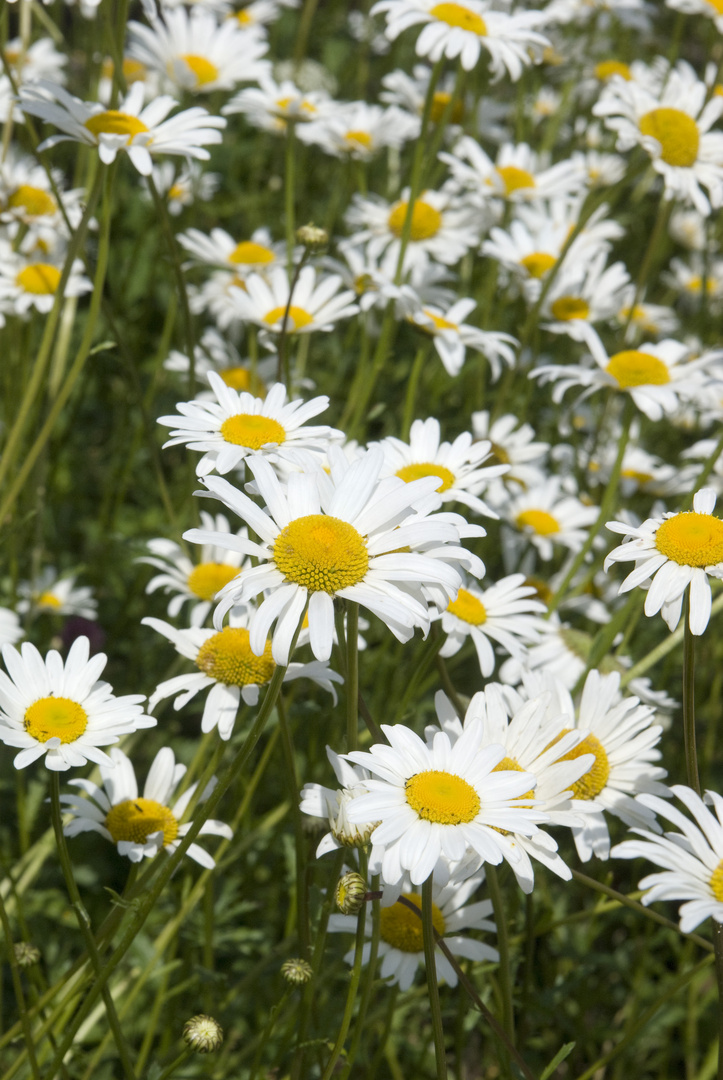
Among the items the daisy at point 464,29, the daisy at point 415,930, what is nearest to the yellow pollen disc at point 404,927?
the daisy at point 415,930

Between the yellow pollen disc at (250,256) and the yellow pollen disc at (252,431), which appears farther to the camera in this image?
the yellow pollen disc at (250,256)

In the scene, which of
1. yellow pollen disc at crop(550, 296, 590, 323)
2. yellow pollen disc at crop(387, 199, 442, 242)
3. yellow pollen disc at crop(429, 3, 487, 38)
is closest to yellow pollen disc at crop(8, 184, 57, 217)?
yellow pollen disc at crop(387, 199, 442, 242)

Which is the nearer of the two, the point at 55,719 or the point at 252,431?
the point at 55,719

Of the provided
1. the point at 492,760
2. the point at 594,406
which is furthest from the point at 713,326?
the point at 492,760

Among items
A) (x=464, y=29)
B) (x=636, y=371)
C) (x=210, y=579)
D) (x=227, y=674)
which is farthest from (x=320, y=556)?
(x=464, y=29)

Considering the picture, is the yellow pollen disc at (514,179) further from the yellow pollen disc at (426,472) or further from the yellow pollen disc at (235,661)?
the yellow pollen disc at (235,661)

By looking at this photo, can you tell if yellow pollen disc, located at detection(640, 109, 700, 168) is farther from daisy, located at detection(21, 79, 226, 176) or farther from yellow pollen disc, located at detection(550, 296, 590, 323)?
daisy, located at detection(21, 79, 226, 176)

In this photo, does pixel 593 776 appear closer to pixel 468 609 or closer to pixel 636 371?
pixel 468 609
